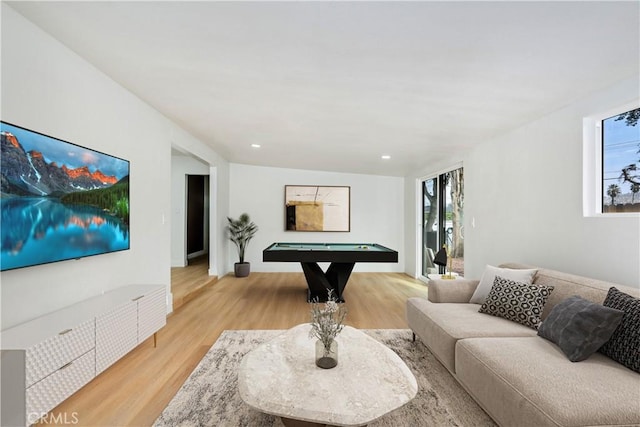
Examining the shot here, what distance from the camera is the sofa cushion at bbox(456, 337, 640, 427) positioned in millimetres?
1304

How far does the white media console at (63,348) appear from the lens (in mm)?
1586

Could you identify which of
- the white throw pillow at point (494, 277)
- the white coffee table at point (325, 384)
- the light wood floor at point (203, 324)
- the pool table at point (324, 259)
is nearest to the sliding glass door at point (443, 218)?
the light wood floor at point (203, 324)

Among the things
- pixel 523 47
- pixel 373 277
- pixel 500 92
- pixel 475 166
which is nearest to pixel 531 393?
pixel 523 47

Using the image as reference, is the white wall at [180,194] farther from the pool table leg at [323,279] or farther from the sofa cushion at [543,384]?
the sofa cushion at [543,384]

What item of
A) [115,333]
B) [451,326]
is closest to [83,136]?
[115,333]

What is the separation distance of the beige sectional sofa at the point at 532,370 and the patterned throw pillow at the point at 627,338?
4 cm

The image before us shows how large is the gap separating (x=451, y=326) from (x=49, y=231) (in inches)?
118

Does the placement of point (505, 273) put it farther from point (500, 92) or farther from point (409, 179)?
point (409, 179)

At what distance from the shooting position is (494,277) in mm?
2793

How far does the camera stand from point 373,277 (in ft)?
21.1

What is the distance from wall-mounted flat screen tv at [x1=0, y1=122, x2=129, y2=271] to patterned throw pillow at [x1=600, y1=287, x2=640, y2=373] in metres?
3.60

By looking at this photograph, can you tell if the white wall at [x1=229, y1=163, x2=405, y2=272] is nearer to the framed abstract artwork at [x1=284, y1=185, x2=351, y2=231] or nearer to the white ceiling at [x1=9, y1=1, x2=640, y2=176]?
the framed abstract artwork at [x1=284, y1=185, x2=351, y2=231]

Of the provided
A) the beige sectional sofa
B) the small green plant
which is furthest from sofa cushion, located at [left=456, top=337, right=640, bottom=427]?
the small green plant

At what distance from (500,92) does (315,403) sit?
273cm
